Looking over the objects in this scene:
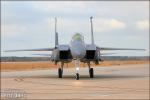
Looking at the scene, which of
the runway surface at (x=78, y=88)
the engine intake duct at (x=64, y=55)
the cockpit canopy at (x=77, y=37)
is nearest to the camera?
the runway surface at (x=78, y=88)

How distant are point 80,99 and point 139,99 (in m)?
1.97

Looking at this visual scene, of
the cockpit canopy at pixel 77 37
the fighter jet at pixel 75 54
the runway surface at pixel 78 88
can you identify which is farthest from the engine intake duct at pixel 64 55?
the runway surface at pixel 78 88

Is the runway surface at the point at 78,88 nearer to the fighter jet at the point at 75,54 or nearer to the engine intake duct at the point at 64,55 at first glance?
the fighter jet at the point at 75,54

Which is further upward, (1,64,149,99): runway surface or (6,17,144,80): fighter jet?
(6,17,144,80): fighter jet

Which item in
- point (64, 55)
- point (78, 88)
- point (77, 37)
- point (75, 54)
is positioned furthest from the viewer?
point (64, 55)

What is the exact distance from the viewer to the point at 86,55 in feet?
89.2

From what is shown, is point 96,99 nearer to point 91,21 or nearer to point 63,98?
point 63,98

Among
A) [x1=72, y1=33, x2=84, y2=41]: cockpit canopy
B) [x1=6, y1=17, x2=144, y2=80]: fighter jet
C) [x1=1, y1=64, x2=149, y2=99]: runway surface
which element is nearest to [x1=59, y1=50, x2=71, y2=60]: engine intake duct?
[x1=6, y1=17, x2=144, y2=80]: fighter jet

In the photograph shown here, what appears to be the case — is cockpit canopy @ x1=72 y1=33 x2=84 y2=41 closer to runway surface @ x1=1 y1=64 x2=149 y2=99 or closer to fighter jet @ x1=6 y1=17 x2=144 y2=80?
fighter jet @ x1=6 y1=17 x2=144 y2=80

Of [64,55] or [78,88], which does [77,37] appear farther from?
[78,88]

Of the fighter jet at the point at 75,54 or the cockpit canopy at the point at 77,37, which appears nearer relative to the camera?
the fighter jet at the point at 75,54

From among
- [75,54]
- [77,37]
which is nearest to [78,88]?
[75,54]

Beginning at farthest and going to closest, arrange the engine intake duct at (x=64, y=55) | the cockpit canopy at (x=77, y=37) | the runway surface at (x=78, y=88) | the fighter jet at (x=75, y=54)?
1. the engine intake duct at (x=64, y=55)
2. the cockpit canopy at (x=77, y=37)
3. the fighter jet at (x=75, y=54)
4. the runway surface at (x=78, y=88)

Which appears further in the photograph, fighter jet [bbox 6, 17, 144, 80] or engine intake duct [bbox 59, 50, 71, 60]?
engine intake duct [bbox 59, 50, 71, 60]
